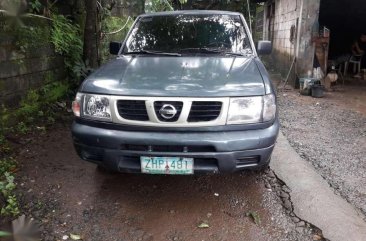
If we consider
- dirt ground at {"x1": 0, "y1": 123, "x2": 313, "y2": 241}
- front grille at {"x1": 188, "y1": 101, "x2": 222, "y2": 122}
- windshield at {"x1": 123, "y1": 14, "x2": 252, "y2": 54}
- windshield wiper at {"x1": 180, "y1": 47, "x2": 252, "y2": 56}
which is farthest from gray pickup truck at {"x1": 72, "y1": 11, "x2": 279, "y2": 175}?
windshield at {"x1": 123, "y1": 14, "x2": 252, "y2": 54}

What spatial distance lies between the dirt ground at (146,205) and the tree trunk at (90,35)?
8.94 ft

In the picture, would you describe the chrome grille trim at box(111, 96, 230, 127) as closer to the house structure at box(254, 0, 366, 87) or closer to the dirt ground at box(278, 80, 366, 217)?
the dirt ground at box(278, 80, 366, 217)

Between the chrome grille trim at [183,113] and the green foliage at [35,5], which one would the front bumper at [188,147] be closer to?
the chrome grille trim at [183,113]

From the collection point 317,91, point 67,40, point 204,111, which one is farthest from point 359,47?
point 204,111

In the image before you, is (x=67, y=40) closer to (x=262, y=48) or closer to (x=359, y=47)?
(x=262, y=48)

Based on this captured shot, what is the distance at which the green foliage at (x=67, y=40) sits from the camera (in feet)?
18.4

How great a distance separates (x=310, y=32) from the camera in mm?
8078

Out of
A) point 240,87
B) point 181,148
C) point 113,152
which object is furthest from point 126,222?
point 240,87

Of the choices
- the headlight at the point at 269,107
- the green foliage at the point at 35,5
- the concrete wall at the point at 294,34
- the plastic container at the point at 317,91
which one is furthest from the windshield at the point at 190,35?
the concrete wall at the point at 294,34

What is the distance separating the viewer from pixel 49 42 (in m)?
5.50

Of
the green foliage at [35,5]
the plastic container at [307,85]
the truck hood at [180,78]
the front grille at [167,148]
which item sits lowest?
the plastic container at [307,85]

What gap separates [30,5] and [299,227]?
458 centimetres

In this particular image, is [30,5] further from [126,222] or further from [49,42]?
[126,222]

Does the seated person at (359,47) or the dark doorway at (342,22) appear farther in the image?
the dark doorway at (342,22)
